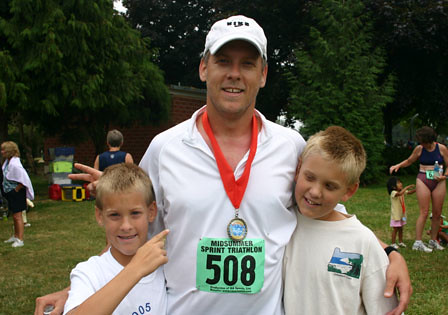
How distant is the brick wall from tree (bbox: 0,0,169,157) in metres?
6.76

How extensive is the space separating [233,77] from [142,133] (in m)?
21.7

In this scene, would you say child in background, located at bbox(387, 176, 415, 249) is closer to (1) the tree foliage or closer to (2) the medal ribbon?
(2) the medal ribbon

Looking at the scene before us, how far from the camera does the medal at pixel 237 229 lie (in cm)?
191

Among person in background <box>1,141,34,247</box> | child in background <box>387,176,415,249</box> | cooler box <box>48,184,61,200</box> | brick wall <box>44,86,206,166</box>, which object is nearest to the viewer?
child in background <box>387,176,415,249</box>

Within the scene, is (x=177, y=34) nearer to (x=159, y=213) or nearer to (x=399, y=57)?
(x=399, y=57)

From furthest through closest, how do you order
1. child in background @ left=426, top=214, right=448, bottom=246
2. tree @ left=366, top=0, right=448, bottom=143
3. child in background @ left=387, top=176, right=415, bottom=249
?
1. tree @ left=366, top=0, right=448, bottom=143
2. child in background @ left=426, top=214, right=448, bottom=246
3. child in background @ left=387, top=176, right=415, bottom=249

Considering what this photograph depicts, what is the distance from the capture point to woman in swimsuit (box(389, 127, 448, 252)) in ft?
23.0

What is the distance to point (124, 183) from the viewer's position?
200cm

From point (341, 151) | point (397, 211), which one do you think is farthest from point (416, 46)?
point (341, 151)

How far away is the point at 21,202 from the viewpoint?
26.3ft

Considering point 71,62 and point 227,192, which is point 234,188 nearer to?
point 227,192

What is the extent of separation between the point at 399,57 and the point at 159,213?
65.2 feet

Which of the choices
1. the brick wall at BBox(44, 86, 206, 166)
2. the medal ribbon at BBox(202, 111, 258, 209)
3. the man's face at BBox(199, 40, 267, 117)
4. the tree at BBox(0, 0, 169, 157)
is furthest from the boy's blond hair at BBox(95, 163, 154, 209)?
the brick wall at BBox(44, 86, 206, 166)

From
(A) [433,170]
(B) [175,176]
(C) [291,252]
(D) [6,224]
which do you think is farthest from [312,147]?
(D) [6,224]
